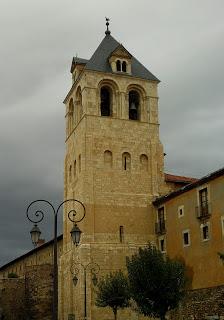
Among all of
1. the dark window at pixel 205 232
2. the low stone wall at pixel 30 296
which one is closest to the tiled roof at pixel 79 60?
the low stone wall at pixel 30 296

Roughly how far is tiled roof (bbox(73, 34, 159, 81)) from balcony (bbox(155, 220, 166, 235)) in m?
13.2

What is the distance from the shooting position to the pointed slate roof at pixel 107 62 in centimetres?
4538

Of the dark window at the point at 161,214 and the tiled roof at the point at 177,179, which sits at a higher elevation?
the tiled roof at the point at 177,179

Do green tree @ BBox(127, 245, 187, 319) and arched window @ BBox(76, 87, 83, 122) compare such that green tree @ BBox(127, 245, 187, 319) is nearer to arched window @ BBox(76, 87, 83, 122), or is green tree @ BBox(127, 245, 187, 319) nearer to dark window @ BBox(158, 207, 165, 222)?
dark window @ BBox(158, 207, 165, 222)

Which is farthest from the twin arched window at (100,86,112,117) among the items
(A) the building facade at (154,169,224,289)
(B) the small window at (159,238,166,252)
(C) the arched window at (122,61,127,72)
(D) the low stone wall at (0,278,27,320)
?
(D) the low stone wall at (0,278,27,320)

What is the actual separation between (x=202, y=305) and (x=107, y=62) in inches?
873

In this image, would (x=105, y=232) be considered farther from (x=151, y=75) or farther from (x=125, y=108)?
(x=151, y=75)

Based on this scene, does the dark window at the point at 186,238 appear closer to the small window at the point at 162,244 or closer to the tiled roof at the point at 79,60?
the small window at the point at 162,244

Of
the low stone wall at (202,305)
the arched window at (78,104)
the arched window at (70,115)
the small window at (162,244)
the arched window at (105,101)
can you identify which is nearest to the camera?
the low stone wall at (202,305)

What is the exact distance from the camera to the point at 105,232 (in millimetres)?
40750

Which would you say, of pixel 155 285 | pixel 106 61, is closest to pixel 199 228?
pixel 155 285

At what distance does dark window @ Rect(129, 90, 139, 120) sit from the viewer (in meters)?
46.0

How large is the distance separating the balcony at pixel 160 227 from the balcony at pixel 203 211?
17.3ft

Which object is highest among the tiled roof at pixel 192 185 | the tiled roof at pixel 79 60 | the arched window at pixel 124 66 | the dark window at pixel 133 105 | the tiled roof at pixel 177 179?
the tiled roof at pixel 79 60
